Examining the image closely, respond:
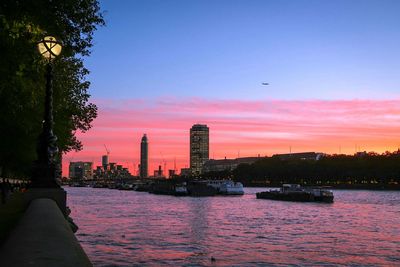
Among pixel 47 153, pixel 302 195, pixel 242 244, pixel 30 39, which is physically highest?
pixel 30 39

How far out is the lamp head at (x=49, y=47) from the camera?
16.9m

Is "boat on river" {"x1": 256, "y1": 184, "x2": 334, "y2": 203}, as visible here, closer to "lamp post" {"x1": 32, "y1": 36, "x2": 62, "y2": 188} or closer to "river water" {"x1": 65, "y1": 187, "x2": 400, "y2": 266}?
"river water" {"x1": 65, "y1": 187, "x2": 400, "y2": 266}

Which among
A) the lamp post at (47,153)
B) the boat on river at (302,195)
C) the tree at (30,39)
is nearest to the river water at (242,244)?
the lamp post at (47,153)

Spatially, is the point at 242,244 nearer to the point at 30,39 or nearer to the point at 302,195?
the point at 30,39

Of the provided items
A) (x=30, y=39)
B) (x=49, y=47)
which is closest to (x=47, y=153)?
(x=49, y=47)

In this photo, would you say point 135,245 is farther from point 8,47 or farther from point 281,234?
point 8,47

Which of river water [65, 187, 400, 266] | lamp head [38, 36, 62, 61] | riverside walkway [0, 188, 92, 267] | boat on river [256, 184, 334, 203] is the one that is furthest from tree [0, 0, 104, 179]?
boat on river [256, 184, 334, 203]

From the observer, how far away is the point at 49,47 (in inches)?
682

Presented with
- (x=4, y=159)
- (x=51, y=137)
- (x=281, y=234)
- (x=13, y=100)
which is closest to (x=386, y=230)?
(x=281, y=234)

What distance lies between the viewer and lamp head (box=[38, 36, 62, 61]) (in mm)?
16906

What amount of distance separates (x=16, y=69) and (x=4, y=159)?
37.5m

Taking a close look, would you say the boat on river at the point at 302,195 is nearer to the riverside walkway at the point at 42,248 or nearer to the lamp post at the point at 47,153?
the lamp post at the point at 47,153

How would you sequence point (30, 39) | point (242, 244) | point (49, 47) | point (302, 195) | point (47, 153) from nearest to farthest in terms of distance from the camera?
point (30, 39) → point (49, 47) → point (47, 153) → point (242, 244) → point (302, 195)

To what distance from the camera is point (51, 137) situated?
69.8 ft
